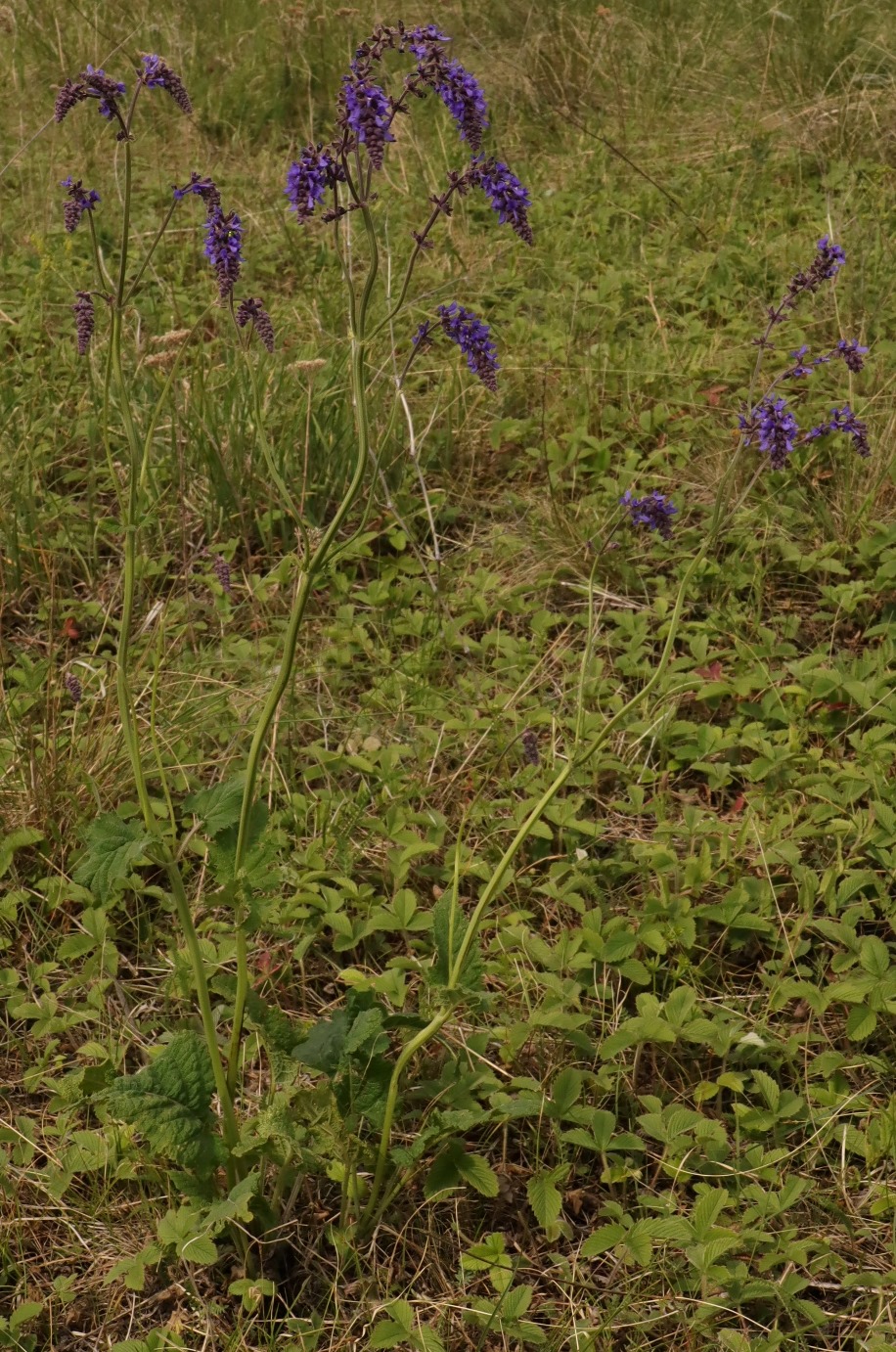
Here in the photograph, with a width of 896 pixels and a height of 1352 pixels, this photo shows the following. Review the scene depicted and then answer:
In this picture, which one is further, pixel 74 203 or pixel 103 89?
pixel 74 203

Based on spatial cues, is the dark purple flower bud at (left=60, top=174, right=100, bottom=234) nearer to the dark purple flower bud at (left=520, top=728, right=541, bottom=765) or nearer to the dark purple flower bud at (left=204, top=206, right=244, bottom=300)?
the dark purple flower bud at (left=204, top=206, right=244, bottom=300)

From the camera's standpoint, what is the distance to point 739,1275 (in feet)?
5.79

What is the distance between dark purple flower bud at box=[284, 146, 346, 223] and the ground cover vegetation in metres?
0.01

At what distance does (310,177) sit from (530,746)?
1269mm

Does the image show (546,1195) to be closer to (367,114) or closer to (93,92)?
(367,114)

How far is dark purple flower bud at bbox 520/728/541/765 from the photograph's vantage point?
8.70 feet

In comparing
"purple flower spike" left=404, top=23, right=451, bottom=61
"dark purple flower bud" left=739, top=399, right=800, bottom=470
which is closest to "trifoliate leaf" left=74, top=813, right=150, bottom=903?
"purple flower spike" left=404, top=23, right=451, bottom=61

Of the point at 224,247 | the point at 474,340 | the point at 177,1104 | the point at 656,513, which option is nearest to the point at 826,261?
the point at 656,513

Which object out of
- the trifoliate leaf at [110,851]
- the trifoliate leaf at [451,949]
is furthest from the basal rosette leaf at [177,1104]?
the trifoliate leaf at [451,949]

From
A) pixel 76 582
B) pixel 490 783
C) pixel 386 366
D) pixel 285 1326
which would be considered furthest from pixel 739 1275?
pixel 386 366

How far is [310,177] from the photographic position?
74.4 inches

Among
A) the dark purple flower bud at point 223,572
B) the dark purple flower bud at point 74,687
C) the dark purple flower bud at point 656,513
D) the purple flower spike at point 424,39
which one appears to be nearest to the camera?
the purple flower spike at point 424,39

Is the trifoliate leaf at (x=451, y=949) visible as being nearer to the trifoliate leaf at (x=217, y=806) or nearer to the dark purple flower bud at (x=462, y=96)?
the trifoliate leaf at (x=217, y=806)

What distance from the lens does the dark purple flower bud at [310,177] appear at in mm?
1863
